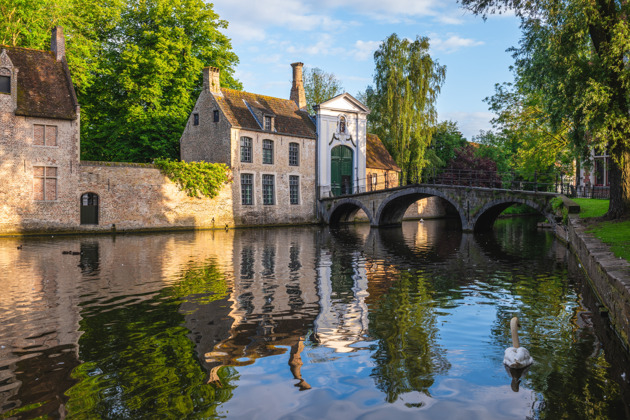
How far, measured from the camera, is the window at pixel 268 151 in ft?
97.1

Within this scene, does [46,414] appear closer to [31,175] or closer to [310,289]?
[310,289]

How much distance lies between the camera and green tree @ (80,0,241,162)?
2719cm

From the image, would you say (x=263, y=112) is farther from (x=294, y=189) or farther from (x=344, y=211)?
(x=344, y=211)

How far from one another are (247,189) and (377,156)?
1127 centimetres

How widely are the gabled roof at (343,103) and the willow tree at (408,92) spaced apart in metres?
1.86

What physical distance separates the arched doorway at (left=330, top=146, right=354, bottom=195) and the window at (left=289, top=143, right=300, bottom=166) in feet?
8.00

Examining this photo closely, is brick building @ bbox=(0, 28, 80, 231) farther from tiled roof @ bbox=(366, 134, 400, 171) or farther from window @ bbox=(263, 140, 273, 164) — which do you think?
tiled roof @ bbox=(366, 134, 400, 171)

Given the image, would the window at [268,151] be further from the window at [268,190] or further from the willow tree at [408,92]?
the willow tree at [408,92]

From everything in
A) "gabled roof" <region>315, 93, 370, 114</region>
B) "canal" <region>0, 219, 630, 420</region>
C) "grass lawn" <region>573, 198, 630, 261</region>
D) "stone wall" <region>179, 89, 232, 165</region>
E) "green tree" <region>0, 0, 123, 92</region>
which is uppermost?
"green tree" <region>0, 0, 123, 92</region>

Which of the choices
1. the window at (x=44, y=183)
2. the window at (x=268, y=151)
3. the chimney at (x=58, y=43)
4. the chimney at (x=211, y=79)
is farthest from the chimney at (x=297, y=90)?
the window at (x=44, y=183)

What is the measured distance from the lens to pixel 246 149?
1131 inches

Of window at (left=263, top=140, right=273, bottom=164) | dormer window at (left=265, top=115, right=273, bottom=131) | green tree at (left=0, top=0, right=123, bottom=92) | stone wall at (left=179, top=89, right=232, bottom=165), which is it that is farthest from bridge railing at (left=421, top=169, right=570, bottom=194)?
green tree at (left=0, top=0, right=123, bottom=92)

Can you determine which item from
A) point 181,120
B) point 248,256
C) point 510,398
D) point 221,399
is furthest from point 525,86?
point 181,120

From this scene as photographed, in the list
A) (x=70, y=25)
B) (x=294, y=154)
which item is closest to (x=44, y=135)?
(x=70, y=25)
